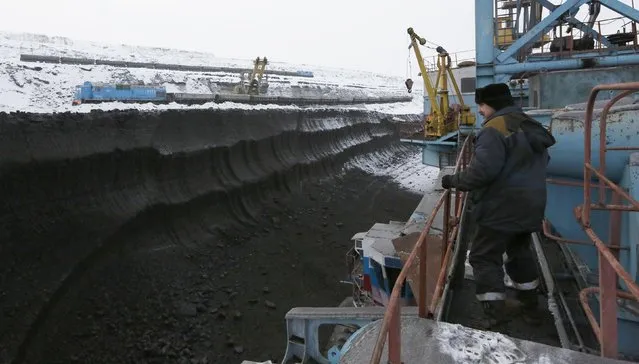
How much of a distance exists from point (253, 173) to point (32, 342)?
19.8 ft

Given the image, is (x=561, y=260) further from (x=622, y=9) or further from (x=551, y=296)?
(x=622, y=9)

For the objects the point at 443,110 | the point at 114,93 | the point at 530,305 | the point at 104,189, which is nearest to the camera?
the point at 530,305

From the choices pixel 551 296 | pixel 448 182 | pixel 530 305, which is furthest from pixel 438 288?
pixel 551 296

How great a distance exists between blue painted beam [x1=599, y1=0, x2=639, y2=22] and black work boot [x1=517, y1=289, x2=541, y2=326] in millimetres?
10999

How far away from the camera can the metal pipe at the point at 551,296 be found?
Answer: 9.85 feet

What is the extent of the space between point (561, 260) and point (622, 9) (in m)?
10.2

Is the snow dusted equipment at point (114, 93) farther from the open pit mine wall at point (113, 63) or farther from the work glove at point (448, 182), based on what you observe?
the work glove at point (448, 182)

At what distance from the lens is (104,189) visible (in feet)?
21.2

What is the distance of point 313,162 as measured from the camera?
13633 millimetres

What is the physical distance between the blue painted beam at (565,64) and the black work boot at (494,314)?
10.2 m

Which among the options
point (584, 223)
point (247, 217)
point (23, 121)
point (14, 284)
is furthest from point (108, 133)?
point (584, 223)


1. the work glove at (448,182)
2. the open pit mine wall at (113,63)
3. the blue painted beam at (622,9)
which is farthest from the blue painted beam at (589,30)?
the open pit mine wall at (113,63)

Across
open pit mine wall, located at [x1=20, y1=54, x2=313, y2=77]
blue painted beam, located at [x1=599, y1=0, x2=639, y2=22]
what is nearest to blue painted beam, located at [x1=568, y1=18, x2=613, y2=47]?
blue painted beam, located at [x1=599, y1=0, x2=639, y2=22]

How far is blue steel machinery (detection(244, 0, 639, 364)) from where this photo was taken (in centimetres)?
215
